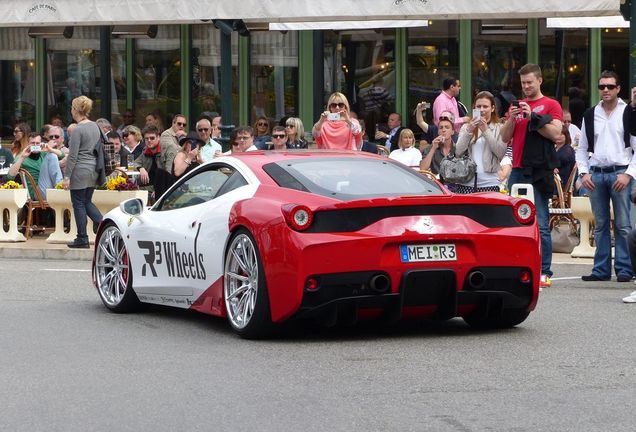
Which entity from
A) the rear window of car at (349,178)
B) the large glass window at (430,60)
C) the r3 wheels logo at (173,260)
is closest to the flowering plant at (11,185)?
the large glass window at (430,60)

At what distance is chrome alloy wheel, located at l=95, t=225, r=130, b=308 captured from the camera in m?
11.9

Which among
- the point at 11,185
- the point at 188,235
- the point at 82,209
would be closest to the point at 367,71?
the point at 11,185

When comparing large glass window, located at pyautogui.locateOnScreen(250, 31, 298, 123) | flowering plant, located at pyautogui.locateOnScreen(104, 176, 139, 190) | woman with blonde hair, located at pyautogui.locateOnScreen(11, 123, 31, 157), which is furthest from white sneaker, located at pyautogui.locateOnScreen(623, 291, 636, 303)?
large glass window, located at pyautogui.locateOnScreen(250, 31, 298, 123)

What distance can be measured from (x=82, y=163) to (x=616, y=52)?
33.5 feet

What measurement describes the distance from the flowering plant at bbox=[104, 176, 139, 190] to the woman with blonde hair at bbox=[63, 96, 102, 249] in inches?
30.2

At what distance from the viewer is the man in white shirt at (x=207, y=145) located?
19500mm

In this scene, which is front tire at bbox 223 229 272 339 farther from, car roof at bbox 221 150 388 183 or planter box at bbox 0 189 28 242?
planter box at bbox 0 189 28 242

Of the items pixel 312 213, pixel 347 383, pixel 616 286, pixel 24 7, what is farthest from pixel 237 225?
pixel 24 7

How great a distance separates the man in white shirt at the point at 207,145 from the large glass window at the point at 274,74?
7211 mm

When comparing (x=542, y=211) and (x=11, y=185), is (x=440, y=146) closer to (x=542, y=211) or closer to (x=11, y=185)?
(x=542, y=211)

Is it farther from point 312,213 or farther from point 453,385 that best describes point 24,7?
point 453,385

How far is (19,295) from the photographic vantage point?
13.3m

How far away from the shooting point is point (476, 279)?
9859 mm

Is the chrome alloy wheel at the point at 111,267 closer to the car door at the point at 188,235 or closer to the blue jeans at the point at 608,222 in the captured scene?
the car door at the point at 188,235
